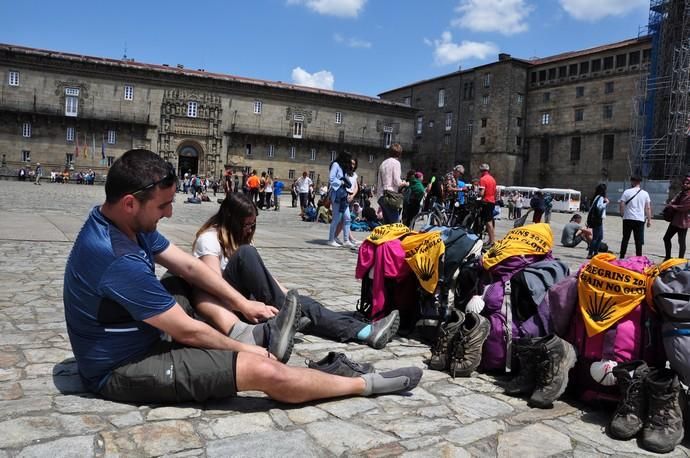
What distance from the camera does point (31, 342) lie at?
3.88m

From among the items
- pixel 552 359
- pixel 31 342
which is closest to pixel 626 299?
pixel 552 359

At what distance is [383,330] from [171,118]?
159 ft

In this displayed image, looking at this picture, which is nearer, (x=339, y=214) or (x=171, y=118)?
(x=339, y=214)

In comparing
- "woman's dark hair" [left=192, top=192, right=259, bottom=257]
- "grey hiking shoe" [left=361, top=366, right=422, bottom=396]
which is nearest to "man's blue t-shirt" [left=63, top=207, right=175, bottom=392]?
"grey hiking shoe" [left=361, top=366, right=422, bottom=396]

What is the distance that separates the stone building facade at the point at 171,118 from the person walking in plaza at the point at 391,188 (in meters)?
42.6

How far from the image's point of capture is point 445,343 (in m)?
3.79

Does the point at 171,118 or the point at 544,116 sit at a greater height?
the point at 544,116

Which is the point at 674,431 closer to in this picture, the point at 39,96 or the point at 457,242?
the point at 457,242

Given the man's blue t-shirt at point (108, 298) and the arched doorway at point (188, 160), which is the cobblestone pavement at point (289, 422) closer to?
the man's blue t-shirt at point (108, 298)

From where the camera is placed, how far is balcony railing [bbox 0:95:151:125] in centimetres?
4497

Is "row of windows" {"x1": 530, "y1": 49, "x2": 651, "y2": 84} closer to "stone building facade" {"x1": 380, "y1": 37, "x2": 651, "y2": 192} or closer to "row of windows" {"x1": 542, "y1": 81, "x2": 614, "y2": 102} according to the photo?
"stone building facade" {"x1": 380, "y1": 37, "x2": 651, "y2": 192}

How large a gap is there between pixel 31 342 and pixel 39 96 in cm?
4898

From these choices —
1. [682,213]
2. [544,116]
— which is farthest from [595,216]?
[544,116]

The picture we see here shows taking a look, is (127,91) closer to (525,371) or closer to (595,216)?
(595,216)
